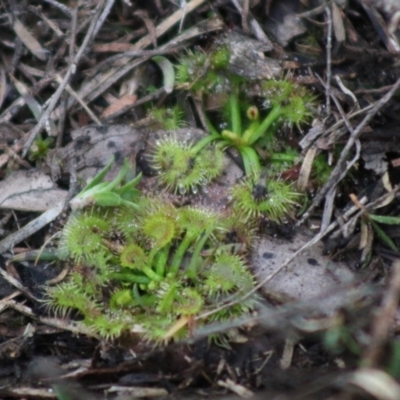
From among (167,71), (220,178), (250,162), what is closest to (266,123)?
(250,162)

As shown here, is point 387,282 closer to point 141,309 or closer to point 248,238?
→ point 248,238

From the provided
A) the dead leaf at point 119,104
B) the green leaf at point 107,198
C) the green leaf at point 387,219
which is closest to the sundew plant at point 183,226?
the green leaf at point 107,198

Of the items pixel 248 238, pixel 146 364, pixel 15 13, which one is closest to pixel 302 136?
pixel 248 238

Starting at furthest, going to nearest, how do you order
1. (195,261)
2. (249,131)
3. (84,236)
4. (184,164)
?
(249,131), (184,164), (84,236), (195,261)

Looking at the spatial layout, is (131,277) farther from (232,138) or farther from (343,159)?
(343,159)

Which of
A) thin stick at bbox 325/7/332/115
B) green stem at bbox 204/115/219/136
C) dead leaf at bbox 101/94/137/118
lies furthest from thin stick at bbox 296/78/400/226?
dead leaf at bbox 101/94/137/118
